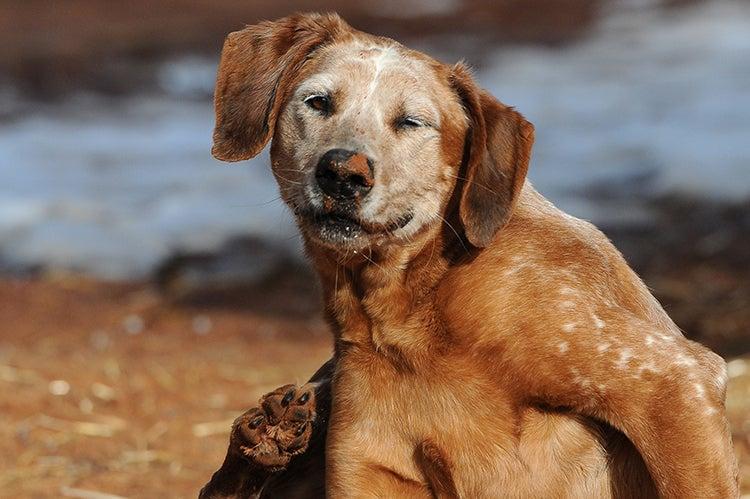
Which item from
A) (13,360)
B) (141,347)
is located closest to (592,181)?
(141,347)

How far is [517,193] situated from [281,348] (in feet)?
18.9

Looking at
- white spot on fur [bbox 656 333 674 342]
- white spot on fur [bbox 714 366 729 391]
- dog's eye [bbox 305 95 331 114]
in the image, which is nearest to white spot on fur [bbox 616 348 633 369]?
white spot on fur [bbox 656 333 674 342]

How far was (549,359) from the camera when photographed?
4.98 meters

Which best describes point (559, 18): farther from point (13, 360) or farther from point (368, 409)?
point (368, 409)

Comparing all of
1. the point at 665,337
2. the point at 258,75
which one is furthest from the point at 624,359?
the point at 258,75

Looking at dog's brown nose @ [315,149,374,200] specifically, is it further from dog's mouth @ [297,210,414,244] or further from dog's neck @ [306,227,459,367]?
dog's neck @ [306,227,459,367]

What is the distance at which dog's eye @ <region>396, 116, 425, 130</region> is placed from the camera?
5316 millimetres

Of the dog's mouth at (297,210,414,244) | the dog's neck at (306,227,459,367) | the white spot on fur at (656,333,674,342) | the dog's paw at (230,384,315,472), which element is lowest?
the dog's paw at (230,384,315,472)

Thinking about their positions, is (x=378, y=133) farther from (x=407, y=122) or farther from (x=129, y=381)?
(x=129, y=381)

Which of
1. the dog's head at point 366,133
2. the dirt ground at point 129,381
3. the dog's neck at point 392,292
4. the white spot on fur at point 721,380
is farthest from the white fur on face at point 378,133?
the dirt ground at point 129,381

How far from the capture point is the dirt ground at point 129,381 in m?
7.70

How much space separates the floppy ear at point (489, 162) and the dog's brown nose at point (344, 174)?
425 millimetres

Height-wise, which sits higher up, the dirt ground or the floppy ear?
the floppy ear

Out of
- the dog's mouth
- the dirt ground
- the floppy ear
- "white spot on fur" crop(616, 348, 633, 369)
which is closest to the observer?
"white spot on fur" crop(616, 348, 633, 369)
